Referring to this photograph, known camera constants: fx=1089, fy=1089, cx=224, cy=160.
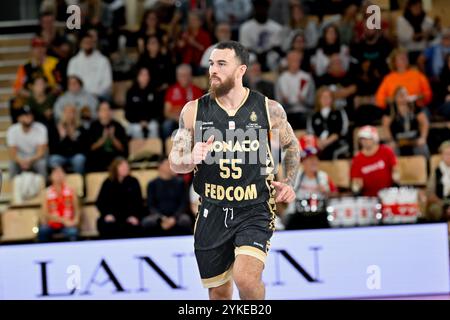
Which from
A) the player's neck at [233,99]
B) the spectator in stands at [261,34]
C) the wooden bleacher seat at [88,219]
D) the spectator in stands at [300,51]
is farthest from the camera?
the spectator in stands at [261,34]

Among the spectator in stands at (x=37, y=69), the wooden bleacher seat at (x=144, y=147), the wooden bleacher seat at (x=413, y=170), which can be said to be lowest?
the wooden bleacher seat at (x=413, y=170)

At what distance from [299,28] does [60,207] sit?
16.5ft

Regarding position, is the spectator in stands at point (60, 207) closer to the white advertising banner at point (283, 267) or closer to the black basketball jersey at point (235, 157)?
the white advertising banner at point (283, 267)

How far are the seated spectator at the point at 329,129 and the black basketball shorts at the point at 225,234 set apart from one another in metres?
6.29

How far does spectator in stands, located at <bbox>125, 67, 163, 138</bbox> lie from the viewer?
14.5m

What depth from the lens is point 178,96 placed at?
14523 millimetres

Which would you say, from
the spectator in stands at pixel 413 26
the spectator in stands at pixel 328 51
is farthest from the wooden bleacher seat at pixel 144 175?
the spectator in stands at pixel 413 26

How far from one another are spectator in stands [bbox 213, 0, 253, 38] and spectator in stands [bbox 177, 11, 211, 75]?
2.45 ft

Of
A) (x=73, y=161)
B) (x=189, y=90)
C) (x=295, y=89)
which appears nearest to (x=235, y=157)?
(x=73, y=161)

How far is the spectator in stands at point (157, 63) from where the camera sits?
15172mm

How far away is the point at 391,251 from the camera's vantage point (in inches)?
464

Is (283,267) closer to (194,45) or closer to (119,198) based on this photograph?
(119,198)
